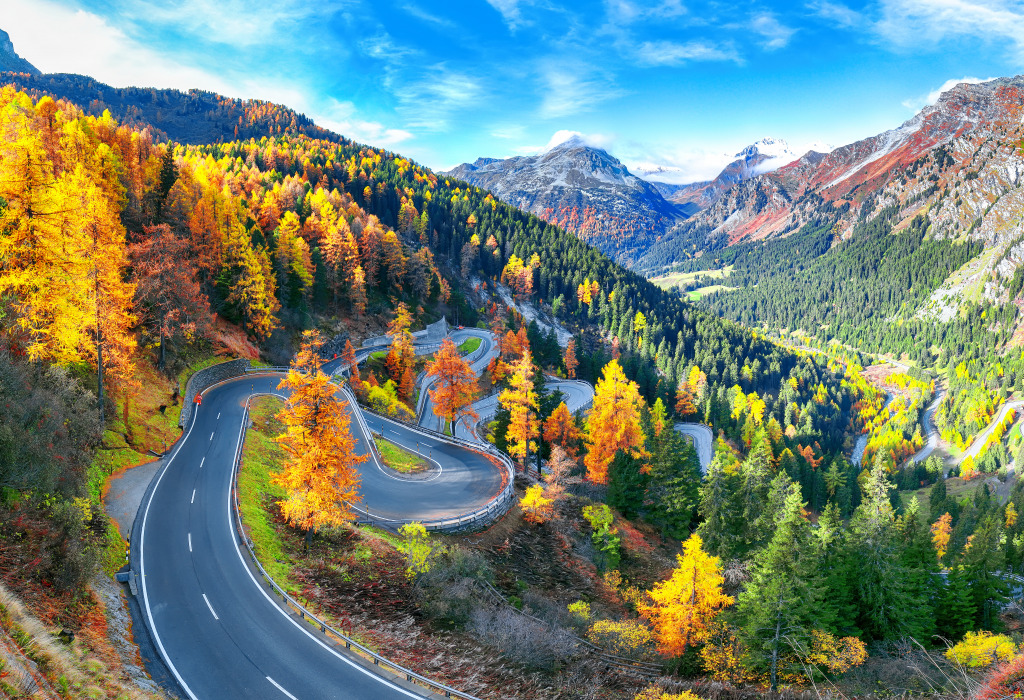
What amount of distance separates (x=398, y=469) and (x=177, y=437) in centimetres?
1598

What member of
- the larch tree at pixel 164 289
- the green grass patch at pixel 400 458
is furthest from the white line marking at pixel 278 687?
the larch tree at pixel 164 289

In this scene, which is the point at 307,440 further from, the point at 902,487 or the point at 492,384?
the point at 902,487

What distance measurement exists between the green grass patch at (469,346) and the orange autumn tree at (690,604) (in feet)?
194

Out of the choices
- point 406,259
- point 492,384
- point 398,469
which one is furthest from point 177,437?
point 406,259

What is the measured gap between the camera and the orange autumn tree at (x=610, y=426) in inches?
1757

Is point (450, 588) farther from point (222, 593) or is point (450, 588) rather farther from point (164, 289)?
point (164, 289)

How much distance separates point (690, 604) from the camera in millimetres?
23766

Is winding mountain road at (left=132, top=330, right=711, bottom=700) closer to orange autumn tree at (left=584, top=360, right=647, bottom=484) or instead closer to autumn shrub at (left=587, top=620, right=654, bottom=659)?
orange autumn tree at (left=584, top=360, right=647, bottom=484)

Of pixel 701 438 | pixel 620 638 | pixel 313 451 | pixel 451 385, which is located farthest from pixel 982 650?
pixel 701 438

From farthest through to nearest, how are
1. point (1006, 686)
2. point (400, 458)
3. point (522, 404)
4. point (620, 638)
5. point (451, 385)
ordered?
point (451, 385) < point (400, 458) < point (522, 404) < point (620, 638) < point (1006, 686)

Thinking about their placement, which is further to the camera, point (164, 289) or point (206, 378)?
point (206, 378)

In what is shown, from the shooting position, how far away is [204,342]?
4947cm

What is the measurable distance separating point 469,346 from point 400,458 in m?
44.1

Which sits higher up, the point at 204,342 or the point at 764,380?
the point at 204,342
